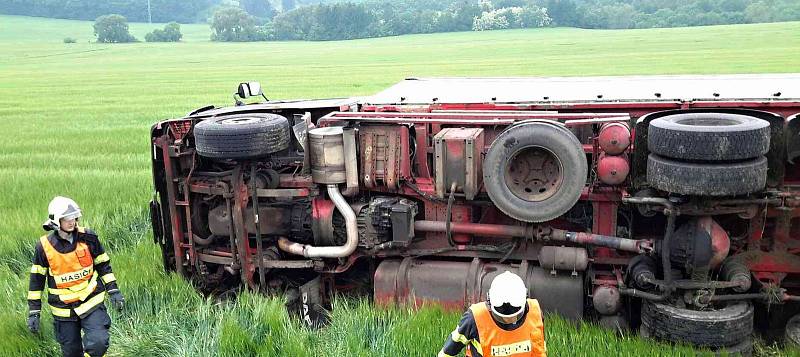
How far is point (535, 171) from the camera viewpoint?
5.66 meters

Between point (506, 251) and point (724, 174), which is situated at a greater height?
point (724, 174)

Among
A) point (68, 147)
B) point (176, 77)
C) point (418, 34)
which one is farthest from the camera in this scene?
point (418, 34)

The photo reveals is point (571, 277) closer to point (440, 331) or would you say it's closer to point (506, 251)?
point (506, 251)

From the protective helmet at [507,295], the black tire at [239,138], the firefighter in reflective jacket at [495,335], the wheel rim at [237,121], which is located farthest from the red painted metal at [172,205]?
the protective helmet at [507,295]

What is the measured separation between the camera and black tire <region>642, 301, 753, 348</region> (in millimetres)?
4832

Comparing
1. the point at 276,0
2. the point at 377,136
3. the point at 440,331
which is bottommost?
the point at 440,331

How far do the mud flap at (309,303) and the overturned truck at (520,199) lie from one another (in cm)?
2

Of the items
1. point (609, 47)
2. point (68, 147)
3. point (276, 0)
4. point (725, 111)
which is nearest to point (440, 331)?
point (725, 111)

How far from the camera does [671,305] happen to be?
16.8 ft

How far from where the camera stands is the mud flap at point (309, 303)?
6219 millimetres

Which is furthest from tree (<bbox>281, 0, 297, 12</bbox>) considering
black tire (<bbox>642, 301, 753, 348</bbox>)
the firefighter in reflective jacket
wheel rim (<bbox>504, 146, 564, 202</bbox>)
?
the firefighter in reflective jacket

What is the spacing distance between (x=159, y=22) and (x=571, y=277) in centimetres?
12006

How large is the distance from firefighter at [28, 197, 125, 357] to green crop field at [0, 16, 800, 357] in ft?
1.19

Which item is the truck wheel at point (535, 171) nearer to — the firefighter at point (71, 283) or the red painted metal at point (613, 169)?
the red painted metal at point (613, 169)
